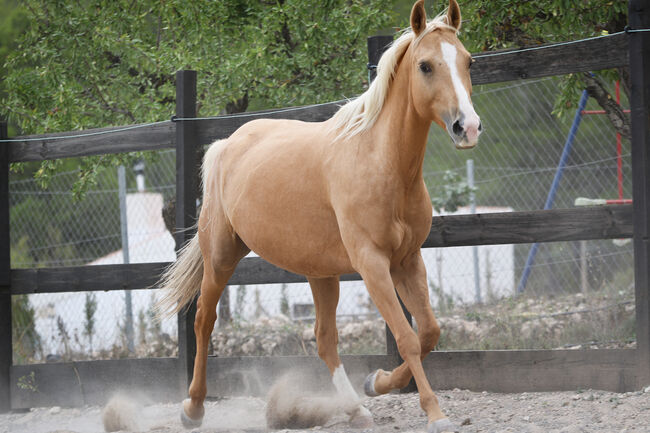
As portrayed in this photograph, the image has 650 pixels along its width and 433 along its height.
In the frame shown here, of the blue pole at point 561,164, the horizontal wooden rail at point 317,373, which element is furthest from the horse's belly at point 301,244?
the blue pole at point 561,164

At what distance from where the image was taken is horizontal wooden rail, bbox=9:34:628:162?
13.8 feet

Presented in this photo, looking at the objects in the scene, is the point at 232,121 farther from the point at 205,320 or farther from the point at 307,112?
the point at 205,320

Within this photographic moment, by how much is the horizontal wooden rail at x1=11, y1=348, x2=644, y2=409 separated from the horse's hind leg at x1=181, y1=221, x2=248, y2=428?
2.15 ft

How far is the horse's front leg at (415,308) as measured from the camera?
3541 millimetres

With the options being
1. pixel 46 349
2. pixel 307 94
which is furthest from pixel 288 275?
pixel 46 349

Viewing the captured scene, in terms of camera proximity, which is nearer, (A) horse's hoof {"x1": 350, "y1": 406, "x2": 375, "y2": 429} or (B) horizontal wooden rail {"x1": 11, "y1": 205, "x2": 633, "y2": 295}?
(A) horse's hoof {"x1": 350, "y1": 406, "x2": 375, "y2": 429}

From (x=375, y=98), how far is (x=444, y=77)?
0.54 m

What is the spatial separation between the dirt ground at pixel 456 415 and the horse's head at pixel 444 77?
1.37 metres

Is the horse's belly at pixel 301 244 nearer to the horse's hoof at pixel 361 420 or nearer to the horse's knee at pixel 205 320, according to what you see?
the horse's knee at pixel 205 320

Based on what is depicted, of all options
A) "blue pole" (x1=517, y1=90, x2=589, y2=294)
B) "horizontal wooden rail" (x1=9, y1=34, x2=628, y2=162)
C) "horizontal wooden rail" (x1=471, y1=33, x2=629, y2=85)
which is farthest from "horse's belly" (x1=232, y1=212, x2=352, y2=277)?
"blue pole" (x1=517, y1=90, x2=589, y2=294)

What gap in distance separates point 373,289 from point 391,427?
0.91 meters

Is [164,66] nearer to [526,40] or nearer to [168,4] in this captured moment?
[168,4]

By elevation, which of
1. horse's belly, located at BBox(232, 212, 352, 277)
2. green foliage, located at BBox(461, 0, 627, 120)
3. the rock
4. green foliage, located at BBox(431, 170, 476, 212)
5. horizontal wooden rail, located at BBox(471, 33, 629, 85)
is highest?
green foliage, located at BBox(461, 0, 627, 120)

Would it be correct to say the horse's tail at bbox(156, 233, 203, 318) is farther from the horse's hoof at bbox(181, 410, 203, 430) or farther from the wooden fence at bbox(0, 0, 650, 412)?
the horse's hoof at bbox(181, 410, 203, 430)
